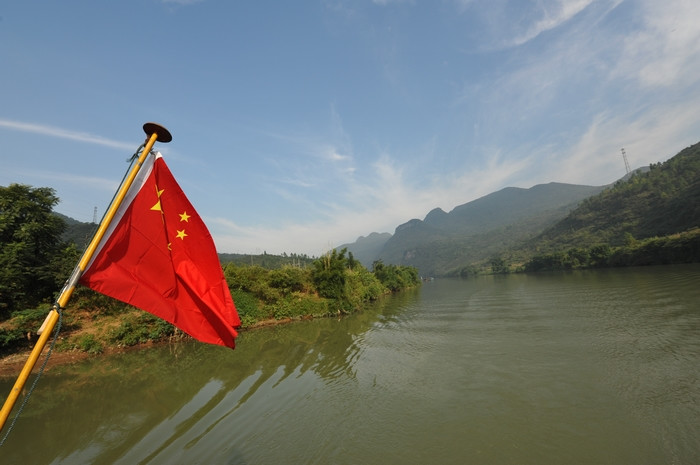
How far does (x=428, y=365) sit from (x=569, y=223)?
145636 mm

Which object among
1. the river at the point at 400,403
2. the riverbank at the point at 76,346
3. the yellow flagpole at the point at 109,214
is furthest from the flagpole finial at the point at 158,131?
the riverbank at the point at 76,346

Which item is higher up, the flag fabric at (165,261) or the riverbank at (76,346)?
the flag fabric at (165,261)

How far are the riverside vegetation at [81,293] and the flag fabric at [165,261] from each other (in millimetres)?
19867

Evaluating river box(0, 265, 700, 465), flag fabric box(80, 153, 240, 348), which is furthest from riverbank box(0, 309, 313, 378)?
flag fabric box(80, 153, 240, 348)

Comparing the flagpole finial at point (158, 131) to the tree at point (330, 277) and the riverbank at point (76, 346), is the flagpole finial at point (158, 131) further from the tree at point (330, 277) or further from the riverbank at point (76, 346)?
the tree at point (330, 277)

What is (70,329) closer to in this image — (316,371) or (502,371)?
(316,371)

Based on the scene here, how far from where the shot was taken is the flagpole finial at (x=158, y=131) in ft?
10.4

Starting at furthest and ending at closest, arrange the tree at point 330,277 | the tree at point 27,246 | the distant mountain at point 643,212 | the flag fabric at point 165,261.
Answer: the distant mountain at point 643,212 → the tree at point 330,277 → the tree at point 27,246 → the flag fabric at point 165,261

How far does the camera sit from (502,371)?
10.0 m

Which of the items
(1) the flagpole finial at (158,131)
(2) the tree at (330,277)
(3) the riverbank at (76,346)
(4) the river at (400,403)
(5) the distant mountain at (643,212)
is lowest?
(4) the river at (400,403)

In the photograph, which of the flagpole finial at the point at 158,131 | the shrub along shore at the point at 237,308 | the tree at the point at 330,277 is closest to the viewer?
the flagpole finial at the point at 158,131

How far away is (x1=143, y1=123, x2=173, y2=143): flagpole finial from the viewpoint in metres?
3.16

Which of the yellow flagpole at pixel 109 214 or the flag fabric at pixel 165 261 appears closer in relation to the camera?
the yellow flagpole at pixel 109 214

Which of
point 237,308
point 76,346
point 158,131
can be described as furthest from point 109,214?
point 237,308
